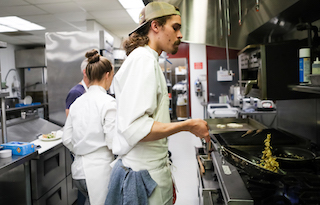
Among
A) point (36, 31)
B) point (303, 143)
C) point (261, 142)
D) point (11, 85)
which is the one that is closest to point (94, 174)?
point (261, 142)

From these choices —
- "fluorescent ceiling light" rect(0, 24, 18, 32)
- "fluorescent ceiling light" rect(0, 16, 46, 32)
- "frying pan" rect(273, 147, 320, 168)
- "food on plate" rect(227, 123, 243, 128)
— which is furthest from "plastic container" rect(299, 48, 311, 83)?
"fluorescent ceiling light" rect(0, 24, 18, 32)

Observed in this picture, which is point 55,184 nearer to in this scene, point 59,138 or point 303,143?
point 59,138

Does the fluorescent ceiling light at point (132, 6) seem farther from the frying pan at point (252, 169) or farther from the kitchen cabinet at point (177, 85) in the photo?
the frying pan at point (252, 169)

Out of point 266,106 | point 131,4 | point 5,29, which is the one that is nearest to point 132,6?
point 131,4

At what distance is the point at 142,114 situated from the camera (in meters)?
1.14

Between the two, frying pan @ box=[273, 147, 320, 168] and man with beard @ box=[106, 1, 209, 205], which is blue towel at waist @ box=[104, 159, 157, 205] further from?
frying pan @ box=[273, 147, 320, 168]

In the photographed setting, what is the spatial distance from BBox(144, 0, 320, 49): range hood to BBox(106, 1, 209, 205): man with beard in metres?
0.79

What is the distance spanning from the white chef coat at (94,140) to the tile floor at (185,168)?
65 centimetres

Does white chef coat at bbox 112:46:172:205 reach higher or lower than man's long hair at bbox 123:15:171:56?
lower

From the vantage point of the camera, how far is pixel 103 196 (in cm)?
186

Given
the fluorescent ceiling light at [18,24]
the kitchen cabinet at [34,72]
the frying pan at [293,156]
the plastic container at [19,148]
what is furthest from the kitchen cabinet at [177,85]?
the frying pan at [293,156]

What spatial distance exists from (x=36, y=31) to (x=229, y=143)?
6.36 m

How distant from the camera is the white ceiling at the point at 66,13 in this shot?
451 centimetres

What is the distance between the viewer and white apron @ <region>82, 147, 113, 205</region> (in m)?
1.86
